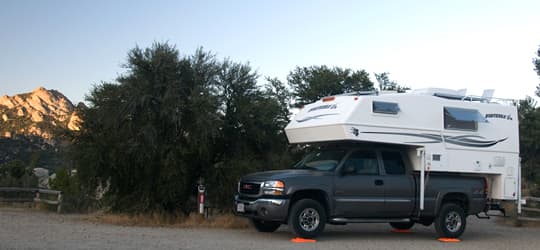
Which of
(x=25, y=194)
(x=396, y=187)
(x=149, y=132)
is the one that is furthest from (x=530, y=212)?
(x=25, y=194)

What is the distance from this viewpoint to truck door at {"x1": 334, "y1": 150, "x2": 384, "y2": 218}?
1345 cm

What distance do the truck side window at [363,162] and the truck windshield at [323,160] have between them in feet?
0.76

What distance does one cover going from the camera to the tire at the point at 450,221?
1459 cm

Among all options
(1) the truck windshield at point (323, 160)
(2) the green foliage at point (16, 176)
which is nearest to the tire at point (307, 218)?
(1) the truck windshield at point (323, 160)

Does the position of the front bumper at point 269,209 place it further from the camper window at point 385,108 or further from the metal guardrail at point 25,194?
the metal guardrail at point 25,194

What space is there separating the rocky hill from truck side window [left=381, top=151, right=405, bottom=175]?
44.1 m

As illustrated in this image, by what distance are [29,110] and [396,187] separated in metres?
Result: 73.7

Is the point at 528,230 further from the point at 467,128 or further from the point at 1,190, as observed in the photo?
the point at 1,190

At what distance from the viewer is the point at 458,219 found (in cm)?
1483

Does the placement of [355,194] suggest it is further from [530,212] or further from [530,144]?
[530,144]

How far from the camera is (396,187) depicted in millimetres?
14023

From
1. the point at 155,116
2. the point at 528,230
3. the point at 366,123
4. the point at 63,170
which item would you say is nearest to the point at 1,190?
the point at 63,170

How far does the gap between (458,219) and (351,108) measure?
156 inches

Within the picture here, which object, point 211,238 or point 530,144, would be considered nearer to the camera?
point 211,238
